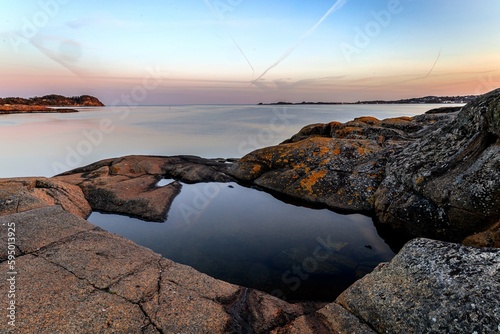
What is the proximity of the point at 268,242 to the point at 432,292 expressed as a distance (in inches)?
168

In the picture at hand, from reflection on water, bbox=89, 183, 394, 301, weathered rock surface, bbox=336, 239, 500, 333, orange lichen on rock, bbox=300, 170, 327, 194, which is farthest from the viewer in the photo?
orange lichen on rock, bbox=300, 170, 327, 194

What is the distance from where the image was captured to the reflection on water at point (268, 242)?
585 cm

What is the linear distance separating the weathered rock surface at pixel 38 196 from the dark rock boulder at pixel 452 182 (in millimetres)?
10048

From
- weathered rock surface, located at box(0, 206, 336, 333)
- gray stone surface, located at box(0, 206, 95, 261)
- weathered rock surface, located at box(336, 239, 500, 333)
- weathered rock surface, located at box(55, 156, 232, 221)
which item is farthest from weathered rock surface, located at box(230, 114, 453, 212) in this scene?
gray stone surface, located at box(0, 206, 95, 261)

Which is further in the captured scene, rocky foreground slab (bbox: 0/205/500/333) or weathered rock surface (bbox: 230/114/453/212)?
weathered rock surface (bbox: 230/114/453/212)

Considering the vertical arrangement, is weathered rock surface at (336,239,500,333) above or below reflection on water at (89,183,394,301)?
above

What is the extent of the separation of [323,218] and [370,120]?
495 inches

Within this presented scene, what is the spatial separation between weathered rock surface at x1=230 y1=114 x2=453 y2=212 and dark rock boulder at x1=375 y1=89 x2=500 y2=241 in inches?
42.5

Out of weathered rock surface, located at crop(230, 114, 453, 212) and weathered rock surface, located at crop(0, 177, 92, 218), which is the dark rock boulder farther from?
weathered rock surface, located at crop(0, 177, 92, 218)

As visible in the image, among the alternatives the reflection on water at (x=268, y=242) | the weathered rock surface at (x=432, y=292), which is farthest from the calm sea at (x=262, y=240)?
the weathered rock surface at (x=432, y=292)

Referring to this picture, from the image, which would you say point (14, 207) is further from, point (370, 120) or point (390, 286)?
point (370, 120)

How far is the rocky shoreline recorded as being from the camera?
12.0ft

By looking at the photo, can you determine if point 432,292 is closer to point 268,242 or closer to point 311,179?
point 268,242

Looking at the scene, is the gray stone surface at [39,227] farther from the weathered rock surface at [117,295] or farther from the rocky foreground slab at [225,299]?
the rocky foreground slab at [225,299]
